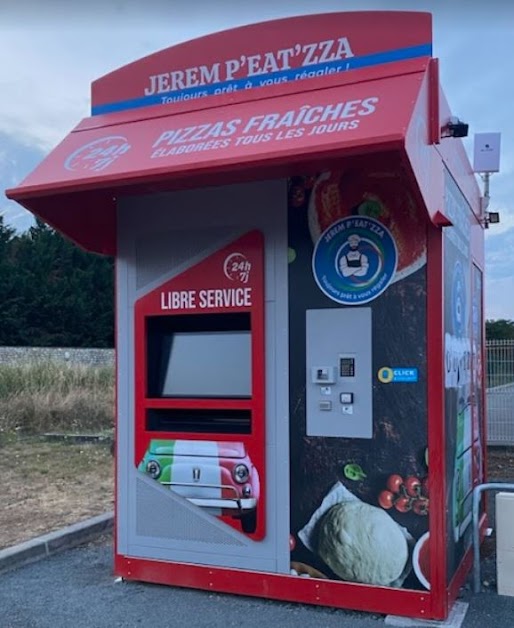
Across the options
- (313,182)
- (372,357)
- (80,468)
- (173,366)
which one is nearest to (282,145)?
(313,182)

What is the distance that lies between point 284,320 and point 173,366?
2.93ft

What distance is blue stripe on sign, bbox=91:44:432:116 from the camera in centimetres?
421

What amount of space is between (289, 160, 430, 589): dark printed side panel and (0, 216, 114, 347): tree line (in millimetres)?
39812

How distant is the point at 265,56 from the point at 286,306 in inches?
62.3

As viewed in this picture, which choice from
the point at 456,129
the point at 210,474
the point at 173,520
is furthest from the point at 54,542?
the point at 456,129

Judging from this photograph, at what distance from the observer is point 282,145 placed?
3908 mm

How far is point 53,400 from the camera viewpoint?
1376cm

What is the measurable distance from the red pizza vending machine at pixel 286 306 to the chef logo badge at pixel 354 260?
0.5 inches

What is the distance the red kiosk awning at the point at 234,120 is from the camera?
3.89 meters

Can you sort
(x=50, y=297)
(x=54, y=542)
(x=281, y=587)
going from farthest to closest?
(x=50, y=297) < (x=54, y=542) < (x=281, y=587)

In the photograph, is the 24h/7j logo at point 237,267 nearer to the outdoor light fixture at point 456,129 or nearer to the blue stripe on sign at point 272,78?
the blue stripe on sign at point 272,78

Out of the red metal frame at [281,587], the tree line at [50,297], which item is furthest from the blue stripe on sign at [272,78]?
the tree line at [50,297]

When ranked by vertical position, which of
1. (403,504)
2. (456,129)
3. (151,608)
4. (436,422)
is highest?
(456,129)

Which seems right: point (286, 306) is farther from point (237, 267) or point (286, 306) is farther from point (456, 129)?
point (456, 129)
